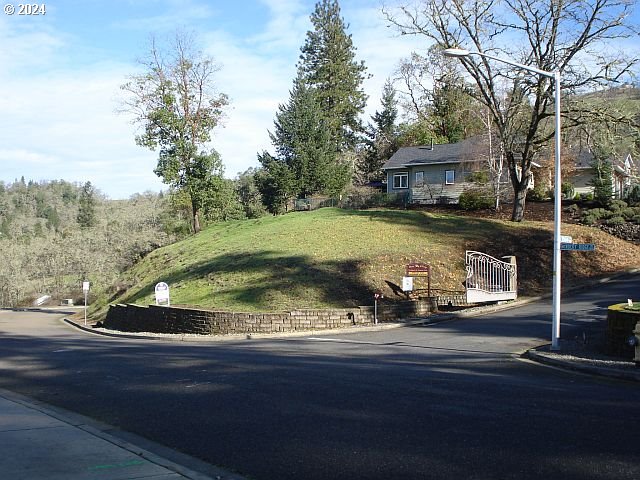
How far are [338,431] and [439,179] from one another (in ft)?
181

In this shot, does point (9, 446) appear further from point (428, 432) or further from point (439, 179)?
point (439, 179)

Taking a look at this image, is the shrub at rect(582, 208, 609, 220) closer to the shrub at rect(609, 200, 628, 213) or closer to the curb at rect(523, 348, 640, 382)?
the shrub at rect(609, 200, 628, 213)

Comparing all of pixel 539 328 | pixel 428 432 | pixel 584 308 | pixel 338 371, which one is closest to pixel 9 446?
pixel 428 432

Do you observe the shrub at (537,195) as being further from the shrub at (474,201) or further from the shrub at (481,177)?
the shrub at (481,177)

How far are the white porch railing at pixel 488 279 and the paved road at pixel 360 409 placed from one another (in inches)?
391

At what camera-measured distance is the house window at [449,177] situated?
198 feet

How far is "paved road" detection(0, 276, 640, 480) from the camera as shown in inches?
262

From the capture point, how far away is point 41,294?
91.0 metres

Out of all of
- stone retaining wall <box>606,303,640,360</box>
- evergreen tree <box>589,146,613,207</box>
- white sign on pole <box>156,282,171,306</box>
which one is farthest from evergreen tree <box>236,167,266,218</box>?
stone retaining wall <box>606,303,640,360</box>

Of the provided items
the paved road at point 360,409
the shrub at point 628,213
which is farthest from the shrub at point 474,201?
the paved road at point 360,409

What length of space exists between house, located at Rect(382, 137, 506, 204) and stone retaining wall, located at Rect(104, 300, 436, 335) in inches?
1201

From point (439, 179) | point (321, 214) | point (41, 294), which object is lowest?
point (41, 294)

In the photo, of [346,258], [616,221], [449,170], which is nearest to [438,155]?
[449,170]

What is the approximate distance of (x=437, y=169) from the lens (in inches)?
2416
